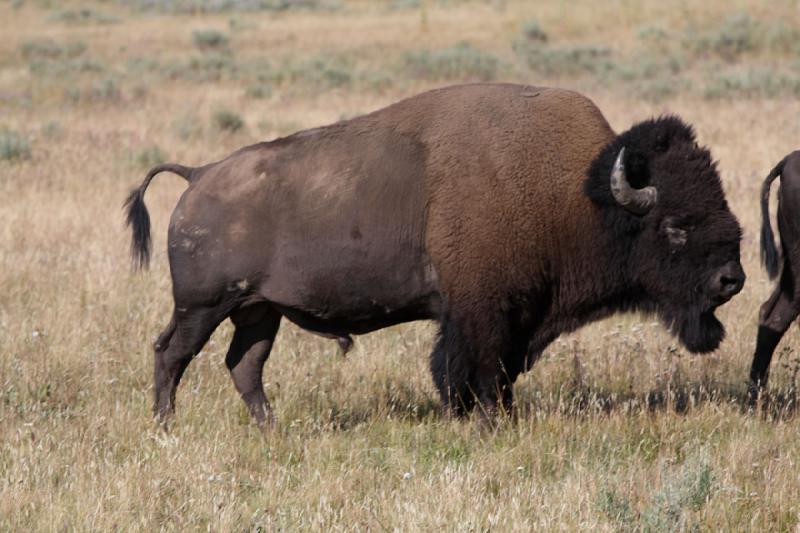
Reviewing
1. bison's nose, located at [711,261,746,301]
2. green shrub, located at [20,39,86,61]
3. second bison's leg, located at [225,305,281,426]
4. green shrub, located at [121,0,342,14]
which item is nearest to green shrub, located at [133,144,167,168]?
second bison's leg, located at [225,305,281,426]

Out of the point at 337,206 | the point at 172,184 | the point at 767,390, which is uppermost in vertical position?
the point at 337,206

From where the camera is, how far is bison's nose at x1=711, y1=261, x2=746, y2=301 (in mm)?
5973

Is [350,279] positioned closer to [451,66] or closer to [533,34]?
[451,66]

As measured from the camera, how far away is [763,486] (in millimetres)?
5059

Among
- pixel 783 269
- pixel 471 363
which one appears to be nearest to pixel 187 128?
pixel 783 269

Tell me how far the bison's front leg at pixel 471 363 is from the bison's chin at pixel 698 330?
1.00 m

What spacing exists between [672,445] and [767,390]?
3.94 feet

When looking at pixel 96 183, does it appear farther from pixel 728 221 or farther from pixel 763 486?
pixel 763 486

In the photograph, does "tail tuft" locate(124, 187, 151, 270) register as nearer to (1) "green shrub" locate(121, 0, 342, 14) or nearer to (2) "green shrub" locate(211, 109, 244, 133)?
(2) "green shrub" locate(211, 109, 244, 133)

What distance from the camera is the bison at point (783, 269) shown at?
276 inches

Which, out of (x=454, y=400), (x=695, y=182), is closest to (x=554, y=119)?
(x=695, y=182)

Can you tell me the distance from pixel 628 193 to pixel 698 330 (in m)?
0.92

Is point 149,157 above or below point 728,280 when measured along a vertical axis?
below

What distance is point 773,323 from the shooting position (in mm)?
7117
